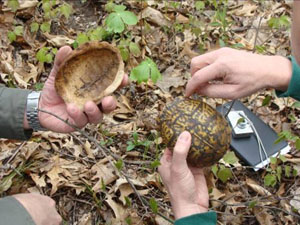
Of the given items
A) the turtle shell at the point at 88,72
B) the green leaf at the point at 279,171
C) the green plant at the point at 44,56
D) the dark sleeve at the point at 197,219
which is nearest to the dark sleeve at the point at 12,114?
the turtle shell at the point at 88,72

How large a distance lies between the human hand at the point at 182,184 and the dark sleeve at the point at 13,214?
2.70 ft

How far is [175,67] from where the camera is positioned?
4.02 metres

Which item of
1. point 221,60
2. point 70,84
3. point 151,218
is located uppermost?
point 221,60

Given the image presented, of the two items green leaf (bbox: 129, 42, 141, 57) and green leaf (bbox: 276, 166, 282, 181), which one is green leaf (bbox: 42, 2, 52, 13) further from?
Result: green leaf (bbox: 276, 166, 282, 181)

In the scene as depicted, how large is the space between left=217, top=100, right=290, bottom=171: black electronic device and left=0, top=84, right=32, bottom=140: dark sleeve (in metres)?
1.70

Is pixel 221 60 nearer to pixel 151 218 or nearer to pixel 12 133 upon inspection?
pixel 151 218

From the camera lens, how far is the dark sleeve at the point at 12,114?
8.61ft

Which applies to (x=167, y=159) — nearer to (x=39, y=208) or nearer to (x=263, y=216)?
(x=39, y=208)

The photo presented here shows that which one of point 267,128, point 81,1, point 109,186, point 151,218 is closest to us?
point 151,218

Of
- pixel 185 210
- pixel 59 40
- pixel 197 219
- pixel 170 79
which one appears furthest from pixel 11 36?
pixel 197 219

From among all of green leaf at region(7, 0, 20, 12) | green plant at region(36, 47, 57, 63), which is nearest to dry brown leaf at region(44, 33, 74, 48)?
green plant at region(36, 47, 57, 63)

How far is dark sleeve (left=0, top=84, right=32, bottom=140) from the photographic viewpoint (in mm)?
2625

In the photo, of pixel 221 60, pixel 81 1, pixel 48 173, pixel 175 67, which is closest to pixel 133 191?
pixel 48 173

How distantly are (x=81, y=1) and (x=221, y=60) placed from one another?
276cm
